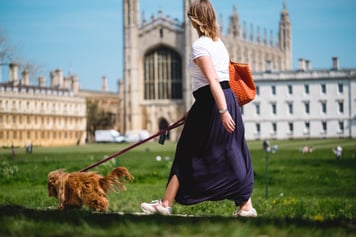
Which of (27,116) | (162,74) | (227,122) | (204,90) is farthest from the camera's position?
(162,74)

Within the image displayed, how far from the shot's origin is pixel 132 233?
181 inches

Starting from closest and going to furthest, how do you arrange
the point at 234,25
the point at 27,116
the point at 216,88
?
the point at 216,88 < the point at 27,116 < the point at 234,25

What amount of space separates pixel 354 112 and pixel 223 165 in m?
72.6

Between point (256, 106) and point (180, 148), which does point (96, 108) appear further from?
point (180, 148)

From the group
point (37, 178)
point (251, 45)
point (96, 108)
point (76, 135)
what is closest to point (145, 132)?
point (96, 108)

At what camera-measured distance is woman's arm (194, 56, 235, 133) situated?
6.60m

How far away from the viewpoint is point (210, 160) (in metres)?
6.84

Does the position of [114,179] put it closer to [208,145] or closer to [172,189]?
[172,189]

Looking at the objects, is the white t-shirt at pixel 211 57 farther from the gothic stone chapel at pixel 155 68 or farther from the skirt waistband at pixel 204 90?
the gothic stone chapel at pixel 155 68

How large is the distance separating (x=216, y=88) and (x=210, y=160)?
2.07 feet

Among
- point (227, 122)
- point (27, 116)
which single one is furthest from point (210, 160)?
point (27, 116)

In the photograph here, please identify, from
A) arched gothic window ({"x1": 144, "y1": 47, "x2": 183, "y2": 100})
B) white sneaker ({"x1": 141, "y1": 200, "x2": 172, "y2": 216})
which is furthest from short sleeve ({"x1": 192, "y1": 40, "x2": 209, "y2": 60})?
arched gothic window ({"x1": 144, "y1": 47, "x2": 183, "y2": 100})

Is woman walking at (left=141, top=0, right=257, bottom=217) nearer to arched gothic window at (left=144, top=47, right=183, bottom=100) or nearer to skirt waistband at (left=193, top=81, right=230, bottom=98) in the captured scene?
skirt waistband at (left=193, top=81, right=230, bottom=98)

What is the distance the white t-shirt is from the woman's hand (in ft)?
1.52
